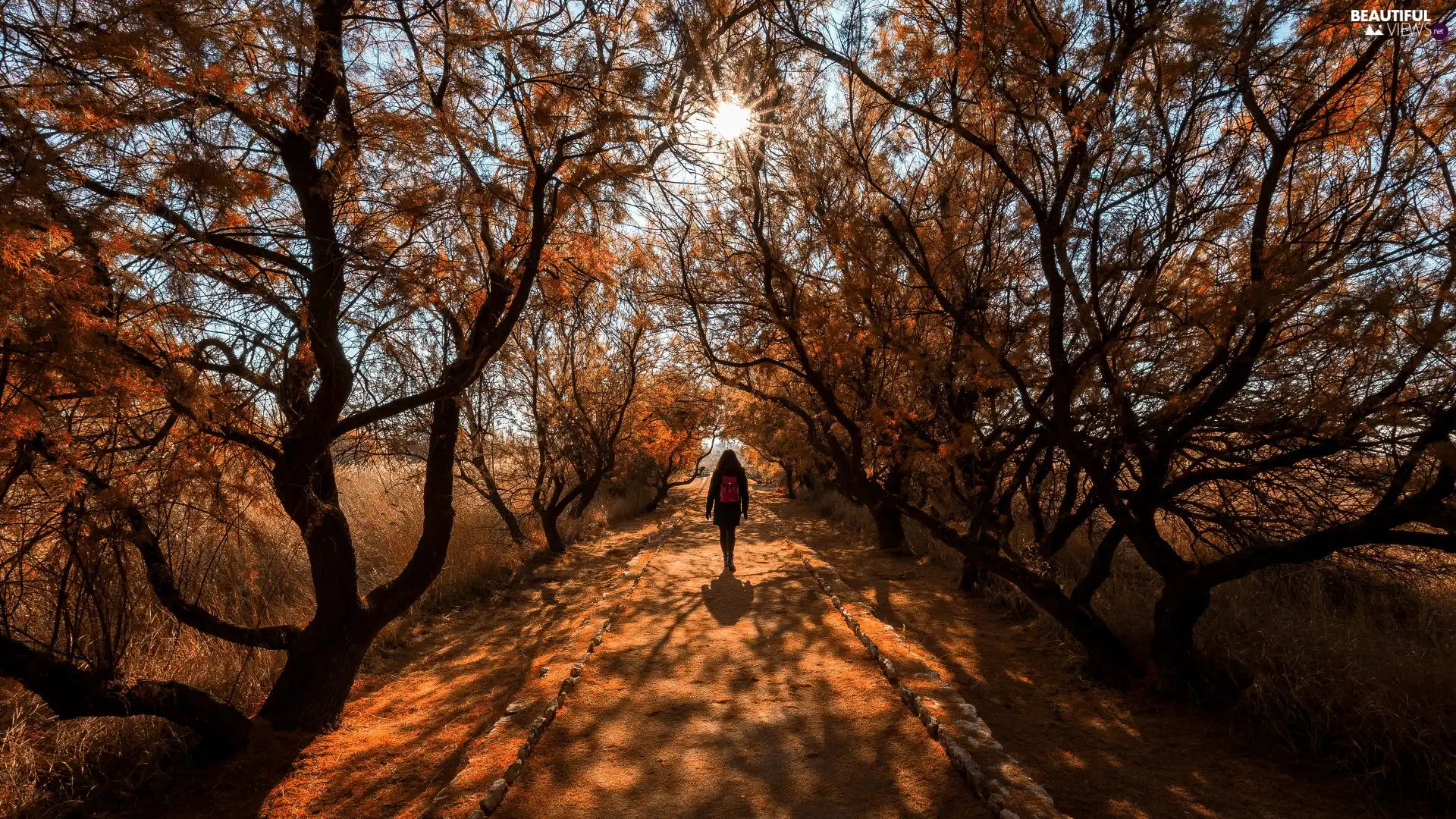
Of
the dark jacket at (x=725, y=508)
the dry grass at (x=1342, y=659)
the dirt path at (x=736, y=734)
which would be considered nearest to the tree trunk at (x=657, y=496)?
the dark jacket at (x=725, y=508)

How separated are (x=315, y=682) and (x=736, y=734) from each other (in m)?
2.82

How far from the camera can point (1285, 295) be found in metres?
3.13

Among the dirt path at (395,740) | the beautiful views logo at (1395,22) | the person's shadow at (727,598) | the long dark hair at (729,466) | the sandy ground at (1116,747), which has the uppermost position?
the beautiful views logo at (1395,22)

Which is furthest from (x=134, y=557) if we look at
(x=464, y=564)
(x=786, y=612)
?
(x=786, y=612)

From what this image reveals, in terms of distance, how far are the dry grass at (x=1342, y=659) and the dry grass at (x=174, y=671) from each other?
6.12 metres

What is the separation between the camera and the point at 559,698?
4.50 meters

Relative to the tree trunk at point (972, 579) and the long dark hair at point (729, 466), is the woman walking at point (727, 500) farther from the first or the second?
the tree trunk at point (972, 579)

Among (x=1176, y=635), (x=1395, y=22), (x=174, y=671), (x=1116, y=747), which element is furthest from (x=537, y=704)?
(x=1395, y=22)

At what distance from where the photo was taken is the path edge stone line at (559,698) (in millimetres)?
3233

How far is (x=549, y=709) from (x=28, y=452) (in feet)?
9.83

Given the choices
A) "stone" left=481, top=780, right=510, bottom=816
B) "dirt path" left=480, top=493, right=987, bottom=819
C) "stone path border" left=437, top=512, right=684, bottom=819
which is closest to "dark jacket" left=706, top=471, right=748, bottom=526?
"stone path border" left=437, top=512, right=684, bottom=819

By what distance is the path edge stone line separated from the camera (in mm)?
3233

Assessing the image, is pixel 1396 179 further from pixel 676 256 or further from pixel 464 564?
pixel 464 564

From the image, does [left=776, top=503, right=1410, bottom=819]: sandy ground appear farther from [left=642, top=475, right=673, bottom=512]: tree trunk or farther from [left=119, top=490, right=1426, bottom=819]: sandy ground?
[left=642, top=475, right=673, bottom=512]: tree trunk
